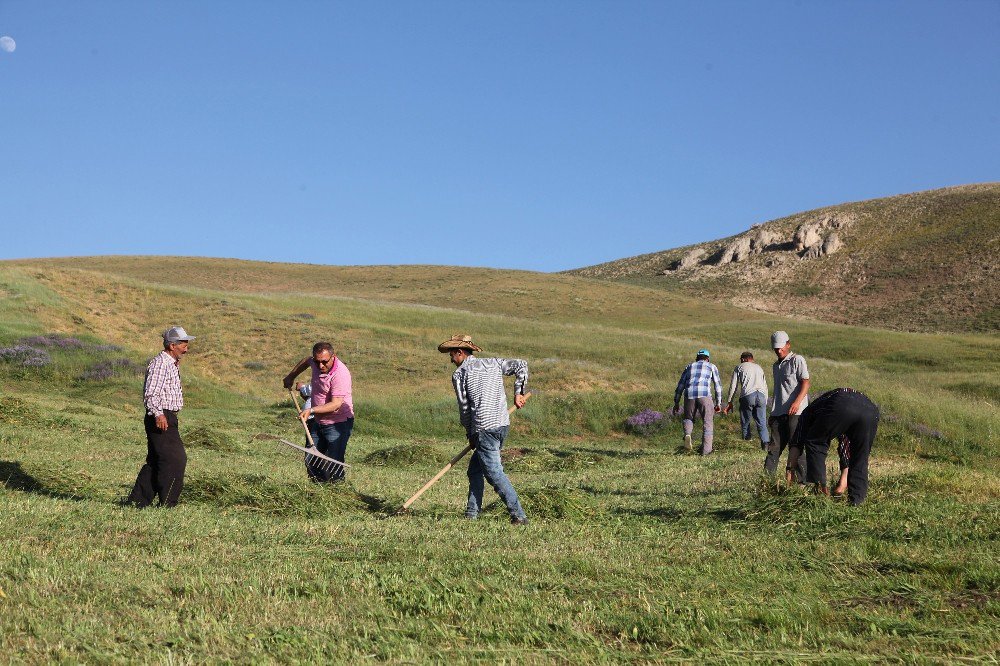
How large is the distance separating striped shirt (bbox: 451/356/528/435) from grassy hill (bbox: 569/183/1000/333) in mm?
87728

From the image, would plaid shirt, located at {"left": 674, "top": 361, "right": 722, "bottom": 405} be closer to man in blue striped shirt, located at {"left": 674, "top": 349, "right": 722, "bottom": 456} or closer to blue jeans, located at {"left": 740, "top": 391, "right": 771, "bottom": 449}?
man in blue striped shirt, located at {"left": 674, "top": 349, "right": 722, "bottom": 456}

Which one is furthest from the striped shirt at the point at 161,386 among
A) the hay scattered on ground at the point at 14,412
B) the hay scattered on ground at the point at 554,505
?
the hay scattered on ground at the point at 14,412

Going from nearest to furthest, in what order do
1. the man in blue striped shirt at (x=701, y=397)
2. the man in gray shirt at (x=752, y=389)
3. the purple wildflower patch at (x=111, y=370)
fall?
1. the man in blue striped shirt at (x=701, y=397)
2. the man in gray shirt at (x=752, y=389)
3. the purple wildflower patch at (x=111, y=370)

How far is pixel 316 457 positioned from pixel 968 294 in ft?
333

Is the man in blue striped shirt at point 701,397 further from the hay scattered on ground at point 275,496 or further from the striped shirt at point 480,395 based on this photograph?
the hay scattered on ground at point 275,496

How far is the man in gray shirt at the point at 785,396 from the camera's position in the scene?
11750 mm

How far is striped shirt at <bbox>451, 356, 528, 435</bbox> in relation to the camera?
30.6 ft

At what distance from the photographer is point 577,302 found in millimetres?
83312

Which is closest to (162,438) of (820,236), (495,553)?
(495,553)

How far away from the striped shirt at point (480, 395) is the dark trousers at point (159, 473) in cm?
298

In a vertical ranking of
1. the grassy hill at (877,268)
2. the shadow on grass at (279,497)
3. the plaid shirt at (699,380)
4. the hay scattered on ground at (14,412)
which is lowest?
the hay scattered on ground at (14,412)

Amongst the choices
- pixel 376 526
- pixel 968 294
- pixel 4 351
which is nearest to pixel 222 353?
pixel 4 351

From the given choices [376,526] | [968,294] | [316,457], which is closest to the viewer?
[376,526]

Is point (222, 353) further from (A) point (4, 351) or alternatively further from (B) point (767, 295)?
(B) point (767, 295)
